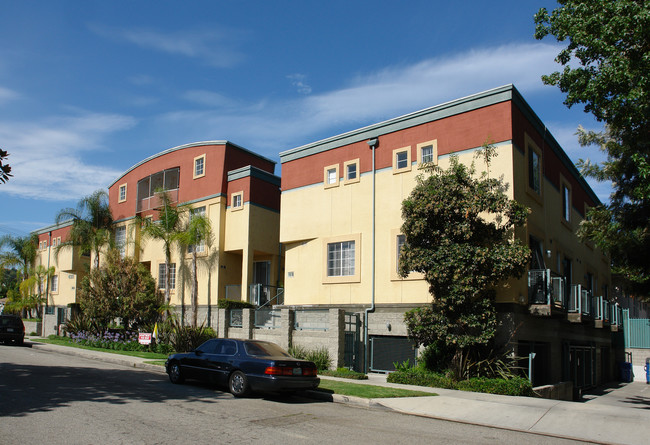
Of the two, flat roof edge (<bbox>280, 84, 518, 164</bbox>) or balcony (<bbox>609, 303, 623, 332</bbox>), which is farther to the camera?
balcony (<bbox>609, 303, 623, 332</bbox>)

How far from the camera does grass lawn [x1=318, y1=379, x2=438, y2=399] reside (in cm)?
1304

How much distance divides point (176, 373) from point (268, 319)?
8.04m

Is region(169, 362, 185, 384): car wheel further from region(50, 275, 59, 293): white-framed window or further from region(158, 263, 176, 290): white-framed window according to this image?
region(50, 275, 59, 293): white-framed window

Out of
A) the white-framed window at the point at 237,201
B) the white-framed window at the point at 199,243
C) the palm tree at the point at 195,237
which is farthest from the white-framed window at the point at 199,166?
the white-framed window at the point at 237,201

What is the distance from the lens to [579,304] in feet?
62.7

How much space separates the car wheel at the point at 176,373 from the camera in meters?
14.2

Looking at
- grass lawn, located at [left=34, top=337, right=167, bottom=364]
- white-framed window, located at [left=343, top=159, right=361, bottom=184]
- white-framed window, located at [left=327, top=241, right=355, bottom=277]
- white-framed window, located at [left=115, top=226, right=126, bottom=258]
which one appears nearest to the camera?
white-framed window, located at [left=327, top=241, right=355, bottom=277]

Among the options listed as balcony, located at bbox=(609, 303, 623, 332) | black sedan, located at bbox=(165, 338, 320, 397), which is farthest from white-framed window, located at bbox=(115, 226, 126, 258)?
balcony, located at bbox=(609, 303, 623, 332)

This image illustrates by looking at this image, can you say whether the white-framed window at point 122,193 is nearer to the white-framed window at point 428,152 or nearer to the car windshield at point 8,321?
the car windshield at point 8,321

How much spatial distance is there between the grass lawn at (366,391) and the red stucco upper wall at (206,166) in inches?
601

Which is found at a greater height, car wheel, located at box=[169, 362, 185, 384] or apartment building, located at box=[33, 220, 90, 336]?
apartment building, located at box=[33, 220, 90, 336]

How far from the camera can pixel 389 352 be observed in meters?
19.6

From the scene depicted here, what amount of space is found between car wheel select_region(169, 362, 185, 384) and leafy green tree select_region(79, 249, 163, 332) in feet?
48.1

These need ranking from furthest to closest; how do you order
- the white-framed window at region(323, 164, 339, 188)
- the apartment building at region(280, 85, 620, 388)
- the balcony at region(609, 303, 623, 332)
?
1. the balcony at region(609, 303, 623, 332)
2. the white-framed window at region(323, 164, 339, 188)
3. the apartment building at region(280, 85, 620, 388)
